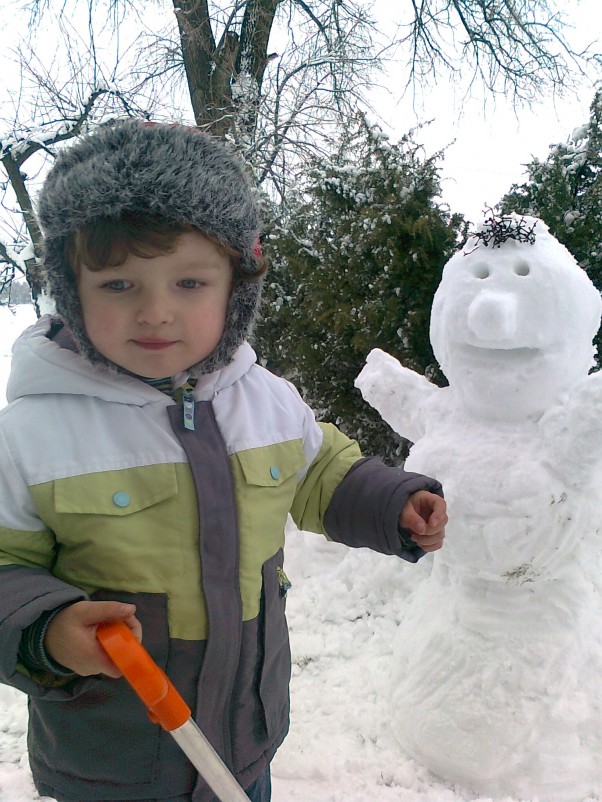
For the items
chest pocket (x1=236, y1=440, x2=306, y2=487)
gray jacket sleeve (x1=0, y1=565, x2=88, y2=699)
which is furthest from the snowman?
gray jacket sleeve (x1=0, y1=565, x2=88, y2=699)

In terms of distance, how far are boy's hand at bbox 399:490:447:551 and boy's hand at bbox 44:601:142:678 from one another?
1.95 feet

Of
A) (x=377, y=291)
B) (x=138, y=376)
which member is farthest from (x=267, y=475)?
(x=377, y=291)

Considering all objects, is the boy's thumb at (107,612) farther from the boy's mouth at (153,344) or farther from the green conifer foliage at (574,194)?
the green conifer foliage at (574,194)

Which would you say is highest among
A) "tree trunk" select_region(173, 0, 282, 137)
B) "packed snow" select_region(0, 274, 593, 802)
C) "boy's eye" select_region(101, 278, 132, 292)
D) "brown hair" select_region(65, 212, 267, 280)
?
"tree trunk" select_region(173, 0, 282, 137)

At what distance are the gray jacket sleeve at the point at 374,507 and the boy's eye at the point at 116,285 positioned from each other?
24.3 inches

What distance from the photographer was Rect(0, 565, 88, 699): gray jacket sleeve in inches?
35.7

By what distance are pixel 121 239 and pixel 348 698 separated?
1.83m

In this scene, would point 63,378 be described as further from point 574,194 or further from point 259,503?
point 574,194

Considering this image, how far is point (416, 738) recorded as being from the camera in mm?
1869

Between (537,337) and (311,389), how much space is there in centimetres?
252

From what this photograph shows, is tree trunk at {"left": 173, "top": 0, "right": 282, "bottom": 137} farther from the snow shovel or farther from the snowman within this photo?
the snow shovel

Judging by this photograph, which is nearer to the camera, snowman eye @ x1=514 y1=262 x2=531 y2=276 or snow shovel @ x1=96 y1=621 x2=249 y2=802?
snow shovel @ x1=96 y1=621 x2=249 y2=802

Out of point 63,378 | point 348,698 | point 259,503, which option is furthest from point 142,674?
point 348,698

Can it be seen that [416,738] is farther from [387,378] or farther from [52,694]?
[52,694]
